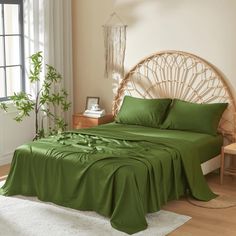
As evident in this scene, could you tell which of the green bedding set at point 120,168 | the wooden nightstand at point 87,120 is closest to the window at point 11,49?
the wooden nightstand at point 87,120

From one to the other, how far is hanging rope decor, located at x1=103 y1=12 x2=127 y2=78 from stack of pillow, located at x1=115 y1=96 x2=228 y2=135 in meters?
0.52

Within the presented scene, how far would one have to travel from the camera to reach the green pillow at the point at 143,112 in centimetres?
573

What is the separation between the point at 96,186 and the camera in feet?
14.2

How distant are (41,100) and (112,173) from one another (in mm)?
2190

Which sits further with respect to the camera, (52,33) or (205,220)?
(52,33)

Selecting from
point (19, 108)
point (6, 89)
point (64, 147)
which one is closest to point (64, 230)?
point (64, 147)

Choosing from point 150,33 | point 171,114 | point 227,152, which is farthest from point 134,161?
point 150,33

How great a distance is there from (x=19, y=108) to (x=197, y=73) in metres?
2.08

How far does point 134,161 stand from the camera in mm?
4324

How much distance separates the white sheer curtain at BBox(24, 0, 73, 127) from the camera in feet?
20.6

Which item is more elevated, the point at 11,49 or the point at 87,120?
the point at 11,49

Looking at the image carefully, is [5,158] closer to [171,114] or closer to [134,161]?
[171,114]

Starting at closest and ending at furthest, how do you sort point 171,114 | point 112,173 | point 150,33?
point 112,173 → point 171,114 → point 150,33

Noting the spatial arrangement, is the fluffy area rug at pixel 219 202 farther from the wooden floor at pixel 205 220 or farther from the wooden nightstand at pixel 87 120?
the wooden nightstand at pixel 87 120
